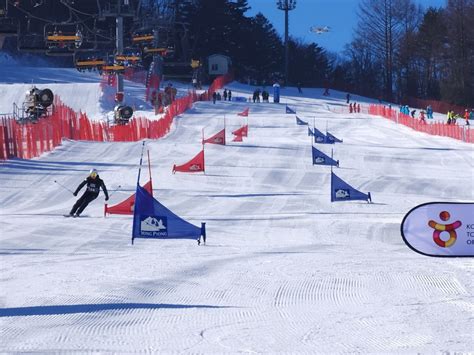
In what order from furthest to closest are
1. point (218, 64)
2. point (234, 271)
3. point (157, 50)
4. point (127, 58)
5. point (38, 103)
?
point (218, 64)
point (157, 50)
point (127, 58)
point (38, 103)
point (234, 271)

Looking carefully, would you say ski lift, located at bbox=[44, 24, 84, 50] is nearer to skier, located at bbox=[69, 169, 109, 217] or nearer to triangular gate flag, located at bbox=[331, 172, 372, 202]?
triangular gate flag, located at bbox=[331, 172, 372, 202]

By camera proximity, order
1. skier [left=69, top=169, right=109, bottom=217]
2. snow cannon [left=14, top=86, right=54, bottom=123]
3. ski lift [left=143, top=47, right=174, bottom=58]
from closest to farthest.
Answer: skier [left=69, top=169, right=109, bottom=217] → snow cannon [left=14, top=86, right=54, bottom=123] → ski lift [left=143, top=47, right=174, bottom=58]

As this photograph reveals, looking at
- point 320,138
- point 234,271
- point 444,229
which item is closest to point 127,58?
point 320,138

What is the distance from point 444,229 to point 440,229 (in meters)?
0.05

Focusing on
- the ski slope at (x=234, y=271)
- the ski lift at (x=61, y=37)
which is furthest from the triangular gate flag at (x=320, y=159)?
the ski lift at (x=61, y=37)

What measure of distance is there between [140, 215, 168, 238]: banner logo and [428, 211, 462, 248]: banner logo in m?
7.02

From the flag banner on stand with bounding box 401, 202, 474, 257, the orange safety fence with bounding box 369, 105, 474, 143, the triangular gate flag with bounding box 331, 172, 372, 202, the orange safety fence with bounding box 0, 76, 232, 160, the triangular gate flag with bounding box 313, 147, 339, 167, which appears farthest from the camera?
the orange safety fence with bounding box 369, 105, 474, 143

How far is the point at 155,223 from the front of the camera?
50.2ft

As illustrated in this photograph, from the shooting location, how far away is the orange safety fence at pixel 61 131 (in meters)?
32.8

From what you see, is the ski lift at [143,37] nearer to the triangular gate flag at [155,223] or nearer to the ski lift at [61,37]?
the ski lift at [61,37]

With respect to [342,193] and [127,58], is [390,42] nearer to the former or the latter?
[127,58]

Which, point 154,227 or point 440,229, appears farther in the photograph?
point 154,227

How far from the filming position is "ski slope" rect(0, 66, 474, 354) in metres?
8.02

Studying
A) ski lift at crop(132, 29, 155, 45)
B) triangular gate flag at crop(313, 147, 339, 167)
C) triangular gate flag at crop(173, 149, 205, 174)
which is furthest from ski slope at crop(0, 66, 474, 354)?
ski lift at crop(132, 29, 155, 45)
